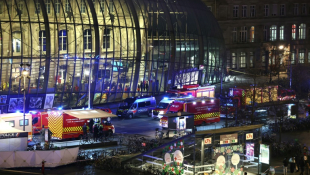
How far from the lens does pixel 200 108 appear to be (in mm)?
52562

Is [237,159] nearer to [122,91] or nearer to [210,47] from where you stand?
[122,91]

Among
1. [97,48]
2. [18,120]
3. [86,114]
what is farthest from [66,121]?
[97,48]

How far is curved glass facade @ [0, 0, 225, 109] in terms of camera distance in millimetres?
54125

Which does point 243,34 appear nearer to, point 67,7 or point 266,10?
point 266,10

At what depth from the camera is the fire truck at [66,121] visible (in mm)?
43562

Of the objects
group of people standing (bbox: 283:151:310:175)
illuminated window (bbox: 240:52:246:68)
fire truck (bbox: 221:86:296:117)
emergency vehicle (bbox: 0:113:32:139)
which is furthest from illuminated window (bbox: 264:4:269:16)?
group of people standing (bbox: 283:151:310:175)

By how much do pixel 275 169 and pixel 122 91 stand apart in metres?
29.5

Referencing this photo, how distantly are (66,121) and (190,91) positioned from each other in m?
20.0

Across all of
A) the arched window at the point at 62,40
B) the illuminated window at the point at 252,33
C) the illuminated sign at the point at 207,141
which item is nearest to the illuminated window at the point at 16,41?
the arched window at the point at 62,40

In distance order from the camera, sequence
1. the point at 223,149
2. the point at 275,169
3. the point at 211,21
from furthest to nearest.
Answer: the point at 211,21 < the point at 275,169 < the point at 223,149

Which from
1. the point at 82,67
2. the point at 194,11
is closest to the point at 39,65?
the point at 82,67

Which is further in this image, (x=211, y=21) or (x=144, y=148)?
(x=211, y=21)

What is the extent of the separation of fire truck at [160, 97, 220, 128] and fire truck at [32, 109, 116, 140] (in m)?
9.16

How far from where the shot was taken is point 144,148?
38969mm
